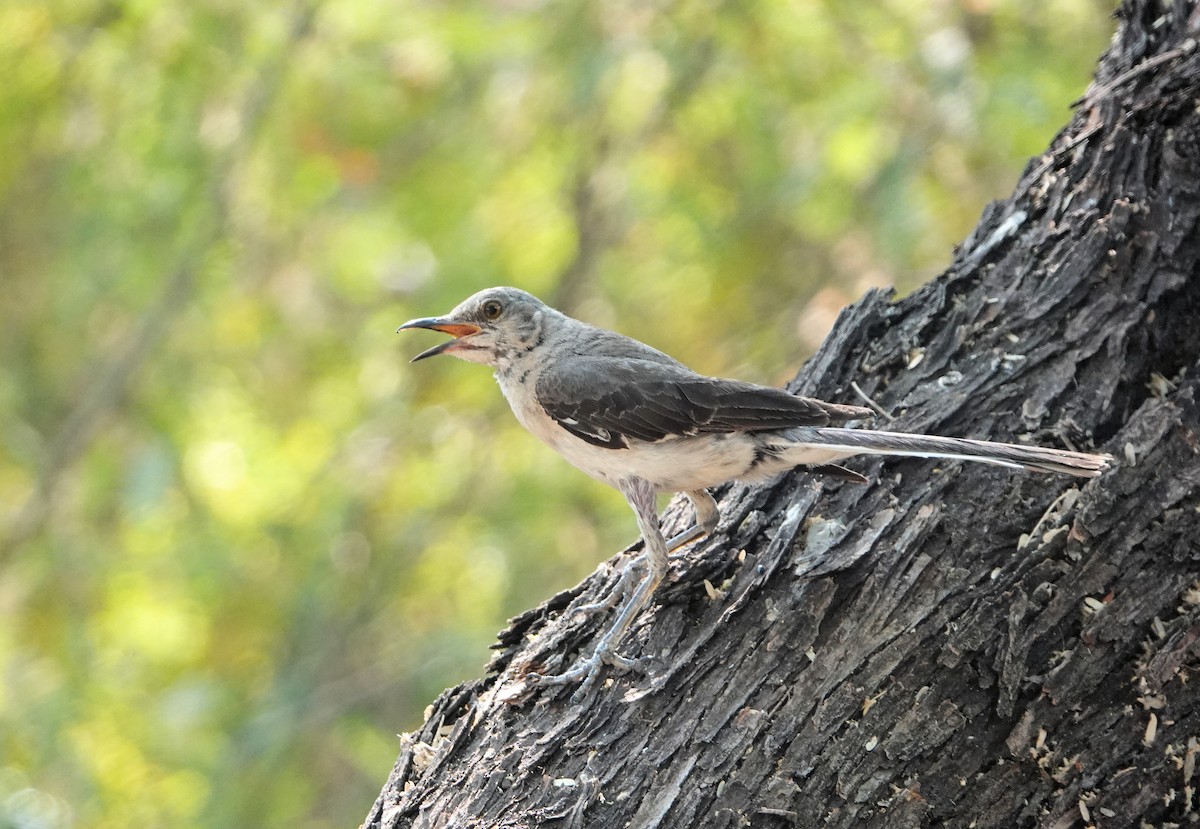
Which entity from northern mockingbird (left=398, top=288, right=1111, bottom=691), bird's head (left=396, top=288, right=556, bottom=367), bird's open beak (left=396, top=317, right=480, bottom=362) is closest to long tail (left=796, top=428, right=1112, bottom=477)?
northern mockingbird (left=398, top=288, right=1111, bottom=691)

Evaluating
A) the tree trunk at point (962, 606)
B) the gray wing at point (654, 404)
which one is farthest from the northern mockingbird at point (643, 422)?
the tree trunk at point (962, 606)

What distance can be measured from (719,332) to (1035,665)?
180 inches

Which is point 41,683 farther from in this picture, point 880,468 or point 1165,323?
point 1165,323

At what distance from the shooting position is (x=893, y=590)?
142 inches

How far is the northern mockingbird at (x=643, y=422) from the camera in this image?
3.81 m

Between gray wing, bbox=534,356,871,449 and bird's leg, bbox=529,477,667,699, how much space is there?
214mm

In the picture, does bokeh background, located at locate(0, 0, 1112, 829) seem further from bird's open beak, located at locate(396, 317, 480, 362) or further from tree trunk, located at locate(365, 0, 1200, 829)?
bird's open beak, located at locate(396, 317, 480, 362)

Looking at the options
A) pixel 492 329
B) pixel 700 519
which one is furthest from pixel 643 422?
pixel 492 329

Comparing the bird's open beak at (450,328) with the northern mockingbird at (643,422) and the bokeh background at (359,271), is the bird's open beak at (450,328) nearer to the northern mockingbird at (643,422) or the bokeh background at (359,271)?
the northern mockingbird at (643,422)

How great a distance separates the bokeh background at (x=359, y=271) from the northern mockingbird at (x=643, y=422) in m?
2.86

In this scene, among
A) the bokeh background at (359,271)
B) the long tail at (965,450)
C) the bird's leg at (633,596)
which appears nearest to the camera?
the long tail at (965,450)

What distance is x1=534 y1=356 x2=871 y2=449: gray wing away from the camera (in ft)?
12.7

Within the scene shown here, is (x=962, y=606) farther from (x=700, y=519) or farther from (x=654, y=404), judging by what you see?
(x=654, y=404)

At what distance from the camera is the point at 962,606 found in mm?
3518
